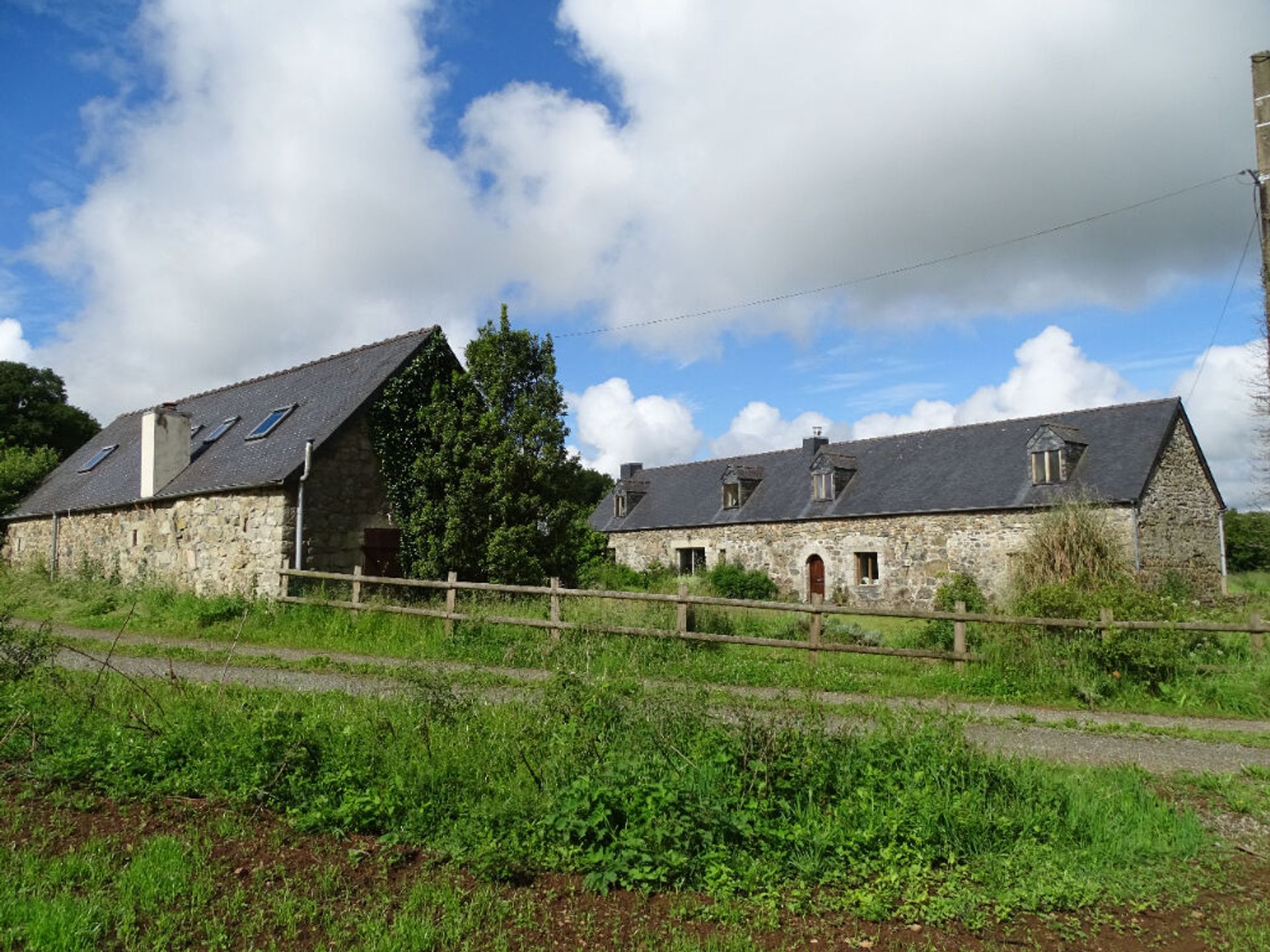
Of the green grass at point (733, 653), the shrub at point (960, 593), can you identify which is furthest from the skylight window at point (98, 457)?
the shrub at point (960, 593)

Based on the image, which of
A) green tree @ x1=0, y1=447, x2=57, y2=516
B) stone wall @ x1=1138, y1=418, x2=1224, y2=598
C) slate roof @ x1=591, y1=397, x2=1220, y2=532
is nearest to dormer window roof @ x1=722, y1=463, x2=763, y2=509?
slate roof @ x1=591, y1=397, x2=1220, y2=532

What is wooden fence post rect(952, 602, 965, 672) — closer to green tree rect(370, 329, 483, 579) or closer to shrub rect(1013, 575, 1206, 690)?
shrub rect(1013, 575, 1206, 690)

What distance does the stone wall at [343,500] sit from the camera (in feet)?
52.5

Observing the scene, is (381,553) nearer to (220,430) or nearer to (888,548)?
(220,430)

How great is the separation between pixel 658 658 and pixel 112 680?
621cm

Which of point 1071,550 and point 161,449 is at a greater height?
point 161,449

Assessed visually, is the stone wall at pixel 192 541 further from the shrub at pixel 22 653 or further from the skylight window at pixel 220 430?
the shrub at pixel 22 653

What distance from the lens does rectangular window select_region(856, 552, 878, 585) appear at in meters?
27.8

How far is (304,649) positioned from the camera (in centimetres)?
1226

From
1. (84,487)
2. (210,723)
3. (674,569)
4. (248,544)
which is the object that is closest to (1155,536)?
(674,569)

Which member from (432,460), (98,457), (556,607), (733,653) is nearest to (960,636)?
(733,653)

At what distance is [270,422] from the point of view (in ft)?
63.5

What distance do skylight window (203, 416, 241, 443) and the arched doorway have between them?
18.6 metres

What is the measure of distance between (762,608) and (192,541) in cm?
1249
